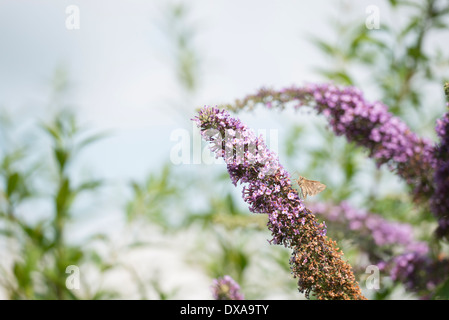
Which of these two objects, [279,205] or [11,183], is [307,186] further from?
[11,183]

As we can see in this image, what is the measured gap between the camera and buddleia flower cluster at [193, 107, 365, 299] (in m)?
0.51

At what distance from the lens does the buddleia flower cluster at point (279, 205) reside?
51cm

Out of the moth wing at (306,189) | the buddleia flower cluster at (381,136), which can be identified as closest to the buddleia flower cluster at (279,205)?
the moth wing at (306,189)

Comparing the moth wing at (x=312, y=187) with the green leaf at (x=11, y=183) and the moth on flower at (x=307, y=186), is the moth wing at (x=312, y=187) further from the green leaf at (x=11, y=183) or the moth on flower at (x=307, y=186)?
the green leaf at (x=11, y=183)

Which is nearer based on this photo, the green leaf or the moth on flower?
the moth on flower

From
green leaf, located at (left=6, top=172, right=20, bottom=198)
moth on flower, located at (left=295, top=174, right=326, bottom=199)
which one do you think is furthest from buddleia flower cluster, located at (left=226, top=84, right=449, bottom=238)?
green leaf, located at (left=6, top=172, right=20, bottom=198)

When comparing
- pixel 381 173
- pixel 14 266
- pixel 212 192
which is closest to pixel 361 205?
pixel 381 173

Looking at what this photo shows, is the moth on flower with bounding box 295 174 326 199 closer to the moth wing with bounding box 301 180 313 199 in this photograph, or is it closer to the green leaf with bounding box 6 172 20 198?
the moth wing with bounding box 301 180 313 199

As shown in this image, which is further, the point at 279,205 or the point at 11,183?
the point at 11,183

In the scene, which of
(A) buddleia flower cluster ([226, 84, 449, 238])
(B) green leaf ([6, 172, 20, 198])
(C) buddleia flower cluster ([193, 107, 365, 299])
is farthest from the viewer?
(B) green leaf ([6, 172, 20, 198])

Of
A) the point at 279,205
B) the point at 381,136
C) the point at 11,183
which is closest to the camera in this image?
the point at 279,205

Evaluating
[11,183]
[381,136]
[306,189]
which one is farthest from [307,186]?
[11,183]

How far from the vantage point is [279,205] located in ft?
1.66
